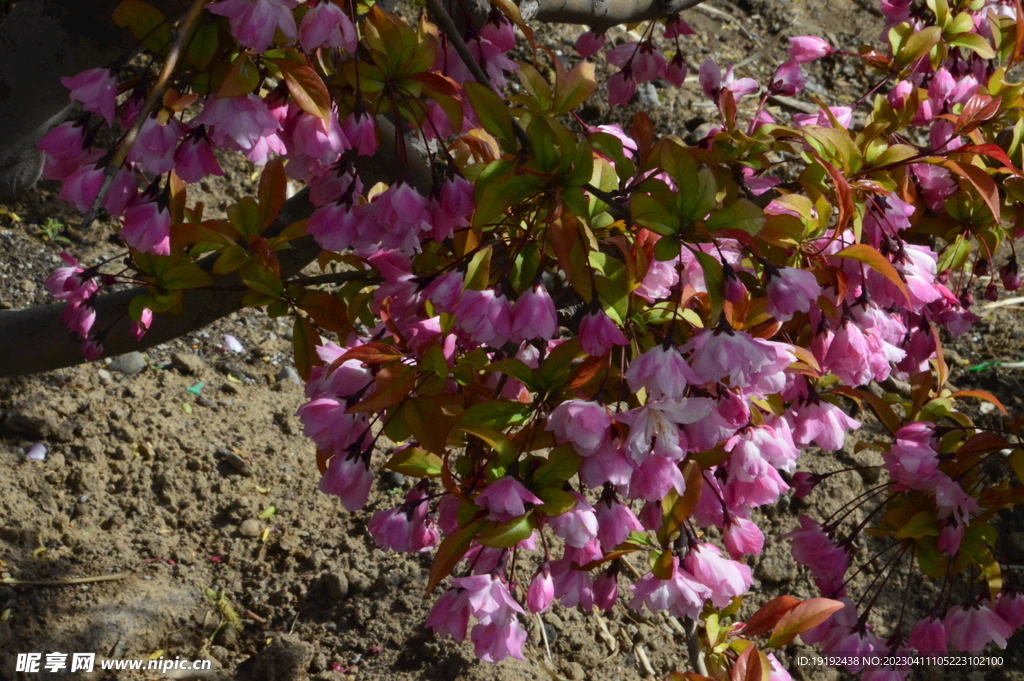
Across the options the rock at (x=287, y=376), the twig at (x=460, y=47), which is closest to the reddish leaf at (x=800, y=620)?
the twig at (x=460, y=47)

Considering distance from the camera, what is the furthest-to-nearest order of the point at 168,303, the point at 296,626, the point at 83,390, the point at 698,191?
the point at 83,390 → the point at 296,626 → the point at 168,303 → the point at 698,191

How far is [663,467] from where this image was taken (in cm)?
83

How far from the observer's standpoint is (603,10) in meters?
1.46

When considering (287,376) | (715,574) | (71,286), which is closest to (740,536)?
(715,574)

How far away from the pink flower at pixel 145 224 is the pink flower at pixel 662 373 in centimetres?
55

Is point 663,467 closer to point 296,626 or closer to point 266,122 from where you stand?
point 266,122

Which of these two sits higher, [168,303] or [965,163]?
[965,163]

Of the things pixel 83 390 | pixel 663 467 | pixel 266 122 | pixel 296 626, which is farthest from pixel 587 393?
pixel 83 390

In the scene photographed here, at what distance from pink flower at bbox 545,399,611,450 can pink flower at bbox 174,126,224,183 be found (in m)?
0.43

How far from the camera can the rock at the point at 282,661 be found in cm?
155

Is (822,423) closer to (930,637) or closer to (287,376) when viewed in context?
(930,637)

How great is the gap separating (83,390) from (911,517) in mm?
1835

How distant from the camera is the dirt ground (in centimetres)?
160

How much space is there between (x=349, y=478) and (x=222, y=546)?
970mm
